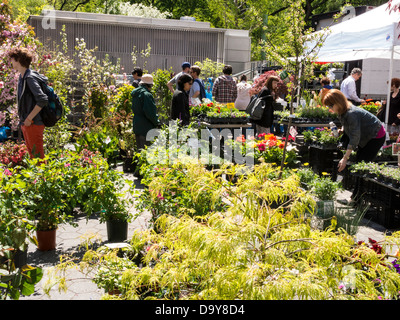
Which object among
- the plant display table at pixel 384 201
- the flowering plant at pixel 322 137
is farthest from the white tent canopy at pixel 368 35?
the plant display table at pixel 384 201

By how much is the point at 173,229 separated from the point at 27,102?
4.10 m

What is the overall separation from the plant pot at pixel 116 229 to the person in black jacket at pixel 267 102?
15.0 ft

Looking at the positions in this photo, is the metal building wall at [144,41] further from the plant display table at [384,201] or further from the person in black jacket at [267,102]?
the plant display table at [384,201]

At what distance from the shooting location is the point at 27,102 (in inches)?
248

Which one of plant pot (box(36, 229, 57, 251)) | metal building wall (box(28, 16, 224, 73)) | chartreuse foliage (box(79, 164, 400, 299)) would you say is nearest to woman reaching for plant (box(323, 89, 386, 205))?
chartreuse foliage (box(79, 164, 400, 299))

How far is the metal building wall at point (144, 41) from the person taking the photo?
20.4 metres

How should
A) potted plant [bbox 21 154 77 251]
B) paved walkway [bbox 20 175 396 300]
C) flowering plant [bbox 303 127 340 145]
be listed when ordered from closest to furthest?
1. paved walkway [bbox 20 175 396 300]
2. potted plant [bbox 21 154 77 251]
3. flowering plant [bbox 303 127 340 145]

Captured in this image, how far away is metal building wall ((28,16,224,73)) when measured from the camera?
20.4m

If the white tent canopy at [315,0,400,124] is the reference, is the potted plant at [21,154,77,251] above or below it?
below

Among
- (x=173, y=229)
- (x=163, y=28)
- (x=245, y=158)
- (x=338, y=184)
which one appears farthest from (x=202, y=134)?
(x=163, y=28)

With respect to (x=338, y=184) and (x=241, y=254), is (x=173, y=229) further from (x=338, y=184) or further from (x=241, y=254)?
(x=338, y=184)

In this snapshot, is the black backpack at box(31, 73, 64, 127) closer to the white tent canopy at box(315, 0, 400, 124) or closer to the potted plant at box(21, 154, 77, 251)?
the potted plant at box(21, 154, 77, 251)

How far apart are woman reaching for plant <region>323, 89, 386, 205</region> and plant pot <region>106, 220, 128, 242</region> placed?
3.09 m

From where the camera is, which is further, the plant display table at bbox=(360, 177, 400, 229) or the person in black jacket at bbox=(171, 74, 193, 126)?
the person in black jacket at bbox=(171, 74, 193, 126)
